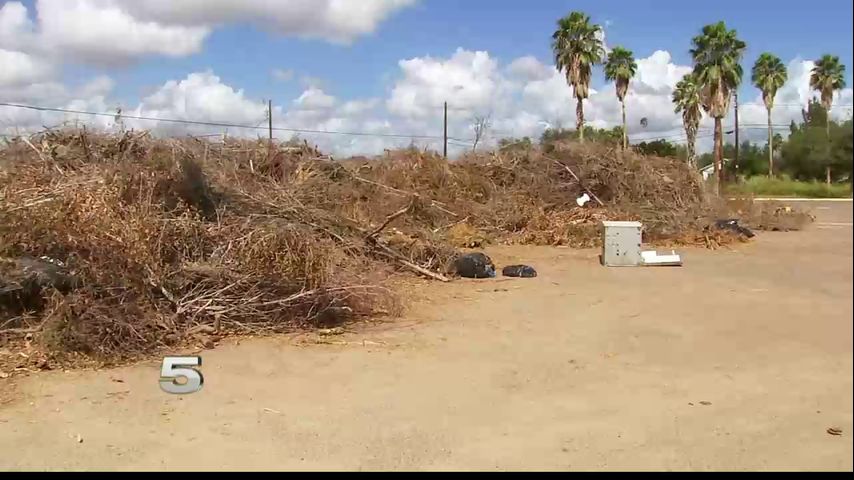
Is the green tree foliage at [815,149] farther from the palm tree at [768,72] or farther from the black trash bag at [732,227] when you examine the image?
the palm tree at [768,72]

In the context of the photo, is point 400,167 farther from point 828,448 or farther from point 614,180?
point 828,448

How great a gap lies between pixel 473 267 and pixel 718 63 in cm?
2389

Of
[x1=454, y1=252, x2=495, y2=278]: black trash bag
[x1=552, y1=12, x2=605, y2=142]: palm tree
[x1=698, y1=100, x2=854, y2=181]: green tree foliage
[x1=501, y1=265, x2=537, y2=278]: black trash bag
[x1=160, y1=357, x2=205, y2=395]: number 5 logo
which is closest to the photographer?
[x1=698, y1=100, x2=854, y2=181]: green tree foliage

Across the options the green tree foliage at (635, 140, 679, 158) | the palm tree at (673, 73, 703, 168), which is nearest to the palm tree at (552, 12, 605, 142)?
the palm tree at (673, 73, 703, 168)

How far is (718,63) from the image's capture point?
30719mm

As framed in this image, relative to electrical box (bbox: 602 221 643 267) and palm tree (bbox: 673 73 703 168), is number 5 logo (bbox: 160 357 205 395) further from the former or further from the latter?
palm tree (bbox: 673 73 703 168)

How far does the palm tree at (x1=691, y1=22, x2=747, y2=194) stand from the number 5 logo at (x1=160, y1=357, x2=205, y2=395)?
90.5 feet

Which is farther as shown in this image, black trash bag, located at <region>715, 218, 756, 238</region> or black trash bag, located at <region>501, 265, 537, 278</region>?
black trash bag, located at <region>715, 218, 756, 238</region>

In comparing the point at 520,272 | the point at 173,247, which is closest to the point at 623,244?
the point at 520,272

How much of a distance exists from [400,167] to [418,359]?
11.3 meters

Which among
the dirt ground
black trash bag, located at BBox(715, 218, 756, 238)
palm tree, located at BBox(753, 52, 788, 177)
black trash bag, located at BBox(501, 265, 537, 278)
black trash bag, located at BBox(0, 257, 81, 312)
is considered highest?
palm tree, located at BBox(753, 52, 788, 177)

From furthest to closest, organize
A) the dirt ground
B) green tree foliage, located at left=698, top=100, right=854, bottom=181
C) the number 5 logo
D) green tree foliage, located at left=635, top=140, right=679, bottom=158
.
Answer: green tree foliage, located at left=635, top=140, right=679, bottom=158 < the number 5 logo < the dirt ground < green tree foliage, located at left=698, top=100, right=854, bottom=181

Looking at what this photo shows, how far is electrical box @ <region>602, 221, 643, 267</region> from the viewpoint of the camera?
12391 mm

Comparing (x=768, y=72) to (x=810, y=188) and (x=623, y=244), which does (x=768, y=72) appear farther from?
(x=810, y=188)
